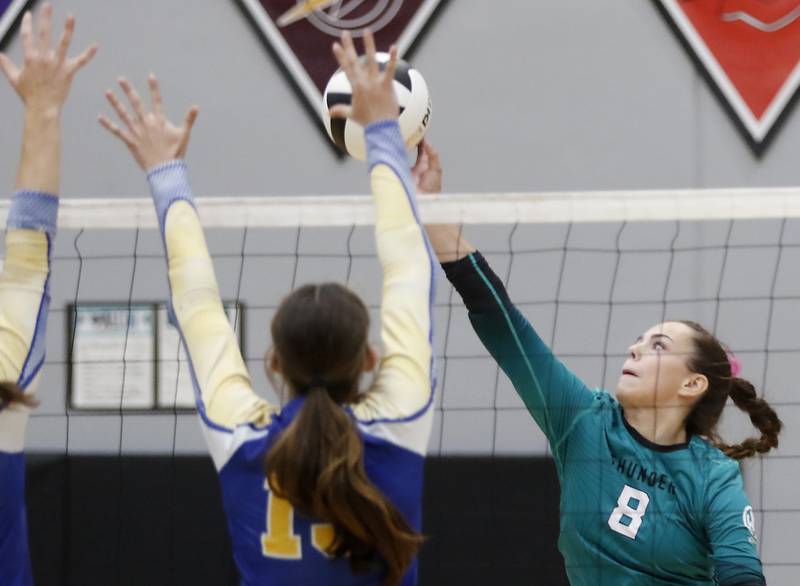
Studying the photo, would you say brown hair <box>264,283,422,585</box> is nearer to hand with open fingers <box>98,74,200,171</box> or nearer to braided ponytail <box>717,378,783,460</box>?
hand with open fingers <box>98,74,200,171</box>

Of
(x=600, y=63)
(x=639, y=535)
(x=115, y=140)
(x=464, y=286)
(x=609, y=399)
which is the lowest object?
(x=639, y=535)

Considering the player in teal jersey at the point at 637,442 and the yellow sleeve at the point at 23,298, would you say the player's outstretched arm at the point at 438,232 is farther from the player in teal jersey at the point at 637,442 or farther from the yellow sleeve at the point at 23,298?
the yellow sleeve at the point at 23,298

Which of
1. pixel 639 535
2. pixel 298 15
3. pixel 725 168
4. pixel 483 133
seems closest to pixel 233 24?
pixel 298 15

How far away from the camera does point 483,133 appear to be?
612cm

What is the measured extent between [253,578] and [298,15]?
4416 millimetres

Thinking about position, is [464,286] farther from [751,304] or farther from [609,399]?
[751,304]

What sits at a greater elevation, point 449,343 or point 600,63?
point 600,63

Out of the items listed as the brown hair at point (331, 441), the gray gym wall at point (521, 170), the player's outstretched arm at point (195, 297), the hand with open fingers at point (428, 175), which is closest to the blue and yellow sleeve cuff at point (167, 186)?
the player's outstretched arm at point (195, 297)

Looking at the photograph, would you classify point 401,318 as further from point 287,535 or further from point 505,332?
point 505,332

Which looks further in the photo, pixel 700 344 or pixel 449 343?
pixel 449 343

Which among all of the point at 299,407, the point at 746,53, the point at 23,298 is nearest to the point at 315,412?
the point at 299,407

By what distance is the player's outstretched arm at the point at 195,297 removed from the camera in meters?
2.14

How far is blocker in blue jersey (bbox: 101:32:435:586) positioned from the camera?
2084mm

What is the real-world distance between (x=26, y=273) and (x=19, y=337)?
0.14 metres
